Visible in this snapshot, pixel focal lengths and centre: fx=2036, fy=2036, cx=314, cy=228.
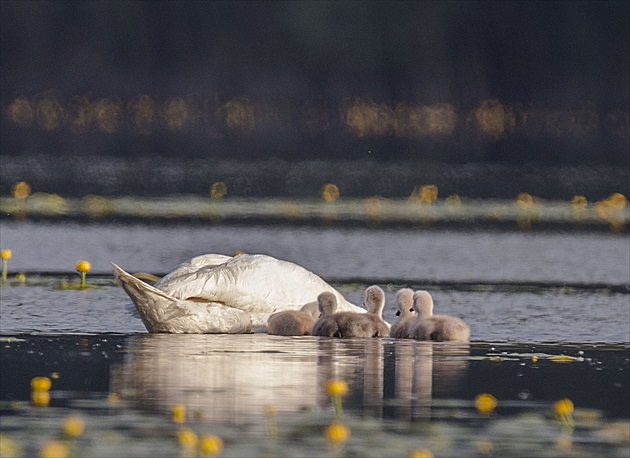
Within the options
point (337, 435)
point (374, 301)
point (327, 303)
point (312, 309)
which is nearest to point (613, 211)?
point (312, 309)

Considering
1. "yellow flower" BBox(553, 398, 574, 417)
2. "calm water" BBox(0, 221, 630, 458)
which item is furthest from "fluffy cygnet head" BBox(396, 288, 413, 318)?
"yellow flower" BBox(553, 398, 574, 417)

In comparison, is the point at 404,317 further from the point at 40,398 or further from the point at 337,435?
the point at 337,435

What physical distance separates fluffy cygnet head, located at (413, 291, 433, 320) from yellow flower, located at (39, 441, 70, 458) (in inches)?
255

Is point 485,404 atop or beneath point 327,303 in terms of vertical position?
beneath

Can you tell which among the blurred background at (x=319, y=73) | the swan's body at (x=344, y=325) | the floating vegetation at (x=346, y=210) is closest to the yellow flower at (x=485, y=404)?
the swan's body at (x=344, y=325)

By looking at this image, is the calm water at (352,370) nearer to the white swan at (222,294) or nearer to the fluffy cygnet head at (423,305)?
the white swan at (222,294)

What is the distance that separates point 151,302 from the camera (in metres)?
17.6

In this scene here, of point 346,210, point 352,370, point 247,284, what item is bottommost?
point 352,370

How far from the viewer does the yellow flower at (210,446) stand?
35.0 ft

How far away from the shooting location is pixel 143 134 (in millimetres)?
72125

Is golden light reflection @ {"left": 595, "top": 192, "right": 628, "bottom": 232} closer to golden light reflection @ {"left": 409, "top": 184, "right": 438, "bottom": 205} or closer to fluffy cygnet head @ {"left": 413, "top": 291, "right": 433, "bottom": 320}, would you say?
golden light reflection @ {"left": 409, "top": 184, "right": 438, "bottom": 205}

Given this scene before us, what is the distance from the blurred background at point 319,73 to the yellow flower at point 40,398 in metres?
51.6

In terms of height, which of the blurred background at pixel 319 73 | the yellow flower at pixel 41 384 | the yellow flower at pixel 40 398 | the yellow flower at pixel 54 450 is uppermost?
the blurred background at pixel 319 73

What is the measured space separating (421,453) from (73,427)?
203 centimetres
